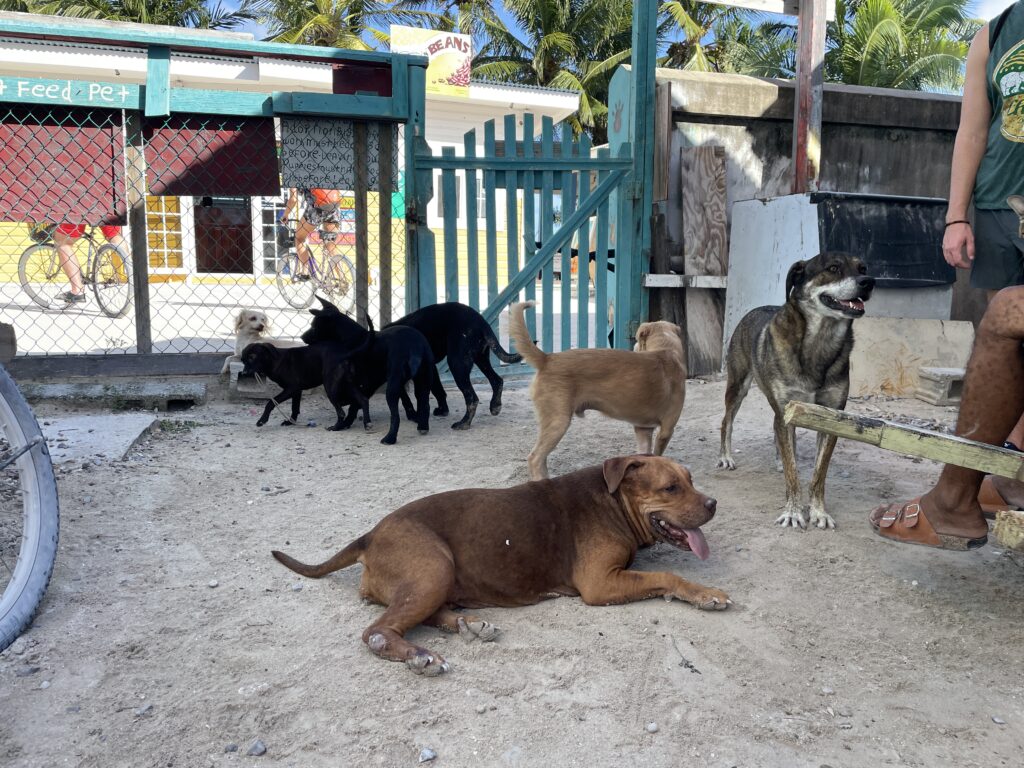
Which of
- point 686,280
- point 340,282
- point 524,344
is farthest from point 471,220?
point 340,282

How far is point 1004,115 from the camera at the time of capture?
10.8 ft

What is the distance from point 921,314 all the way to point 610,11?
92.0 feet

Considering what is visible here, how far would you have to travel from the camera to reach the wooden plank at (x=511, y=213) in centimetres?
704

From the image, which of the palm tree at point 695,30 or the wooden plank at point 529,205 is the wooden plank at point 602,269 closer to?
the wooden plank at point 529,205

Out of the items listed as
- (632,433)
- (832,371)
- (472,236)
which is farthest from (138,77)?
(832,371)

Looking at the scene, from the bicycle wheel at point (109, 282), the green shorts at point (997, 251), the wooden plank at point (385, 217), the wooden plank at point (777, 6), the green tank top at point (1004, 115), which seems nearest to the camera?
the green tank top at point (1004, 115)

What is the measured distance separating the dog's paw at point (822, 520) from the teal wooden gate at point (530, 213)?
3.22 meters

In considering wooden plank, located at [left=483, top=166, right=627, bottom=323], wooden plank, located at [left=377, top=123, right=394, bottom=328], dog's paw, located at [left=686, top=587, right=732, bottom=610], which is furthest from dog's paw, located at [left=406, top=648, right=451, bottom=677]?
wooden plank, located at [left=483, top=166, right=627, bottom=323]

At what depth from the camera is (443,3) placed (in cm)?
3359

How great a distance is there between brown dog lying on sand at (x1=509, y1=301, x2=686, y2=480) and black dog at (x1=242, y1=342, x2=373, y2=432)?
1692 millimetres

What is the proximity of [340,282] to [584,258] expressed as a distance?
6.94m

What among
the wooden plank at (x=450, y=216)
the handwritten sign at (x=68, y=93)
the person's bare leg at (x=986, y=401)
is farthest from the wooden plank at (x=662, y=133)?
the person's bare leg at (x=986, y=401)

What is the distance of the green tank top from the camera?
321 cm

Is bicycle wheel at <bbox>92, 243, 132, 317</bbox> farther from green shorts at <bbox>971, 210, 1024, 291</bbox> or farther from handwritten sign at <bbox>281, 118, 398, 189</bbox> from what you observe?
green shorts at <bbox>971, 210, 1024, 291</bbox>
